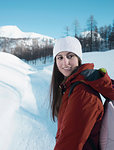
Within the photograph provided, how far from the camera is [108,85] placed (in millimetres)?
878

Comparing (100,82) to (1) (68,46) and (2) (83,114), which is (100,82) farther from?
(1) (68,46)

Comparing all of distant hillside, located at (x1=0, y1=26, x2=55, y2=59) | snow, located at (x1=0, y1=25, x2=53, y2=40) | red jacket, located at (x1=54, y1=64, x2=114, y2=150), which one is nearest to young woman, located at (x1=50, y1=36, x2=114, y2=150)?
red jacket, located at (x1=54, y1=64, x2=114, y2=150)

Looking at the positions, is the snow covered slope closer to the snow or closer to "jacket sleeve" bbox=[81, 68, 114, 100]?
"jacket sleeve" bbox=[81, 68, 114, 100]

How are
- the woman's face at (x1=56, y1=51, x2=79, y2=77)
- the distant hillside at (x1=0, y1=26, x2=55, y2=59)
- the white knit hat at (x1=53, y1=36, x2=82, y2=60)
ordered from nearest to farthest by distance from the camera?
the woman's face at (x1=56, y1=51, x2=79, y2=77) → the white knit hat at (x1=53, y1=36, x2=82, y2=60) → the distant hillside at (x1=0, y1=26, x2=55, y2=59)

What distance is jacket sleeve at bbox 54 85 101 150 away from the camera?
0.77 metres

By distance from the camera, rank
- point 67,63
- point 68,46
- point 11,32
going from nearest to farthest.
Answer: point 67,63 < point 68,46 < point 11,32

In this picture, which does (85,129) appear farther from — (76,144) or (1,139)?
(1,139)

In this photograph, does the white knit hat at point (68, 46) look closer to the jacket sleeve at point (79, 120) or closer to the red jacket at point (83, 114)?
the red jacket at point (83, 114)

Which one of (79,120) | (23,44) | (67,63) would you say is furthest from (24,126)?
(23,44)

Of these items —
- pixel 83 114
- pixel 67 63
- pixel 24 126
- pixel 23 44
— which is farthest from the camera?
pixel 23 44

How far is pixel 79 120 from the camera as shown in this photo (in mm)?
776

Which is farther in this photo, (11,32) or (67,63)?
(11,32)

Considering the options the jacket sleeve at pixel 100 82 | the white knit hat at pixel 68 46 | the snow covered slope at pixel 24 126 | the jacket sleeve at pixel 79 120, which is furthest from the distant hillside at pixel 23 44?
the jacket sleeve at pixel 79 120

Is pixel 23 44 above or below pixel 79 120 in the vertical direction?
above
